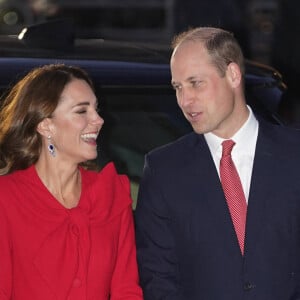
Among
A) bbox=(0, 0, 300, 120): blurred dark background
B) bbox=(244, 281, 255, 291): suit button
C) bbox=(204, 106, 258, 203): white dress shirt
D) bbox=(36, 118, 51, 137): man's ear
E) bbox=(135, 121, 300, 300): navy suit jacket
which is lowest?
bbox=(0, 0, 300, 120): blurred dark background

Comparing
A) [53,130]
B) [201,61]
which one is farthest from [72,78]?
[201,61]

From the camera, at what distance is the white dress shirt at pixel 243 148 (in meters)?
3.86

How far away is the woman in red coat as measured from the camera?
A: 3.79 m

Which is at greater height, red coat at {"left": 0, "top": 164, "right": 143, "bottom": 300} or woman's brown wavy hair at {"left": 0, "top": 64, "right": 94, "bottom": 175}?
woman's brown wavy hair at {"left": 0, "top": 64, "right": 94, "bottom": 175}

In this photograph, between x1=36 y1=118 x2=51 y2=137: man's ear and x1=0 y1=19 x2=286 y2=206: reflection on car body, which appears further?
x1=0 y1=19 x2=286 y2=206: reflection on car body

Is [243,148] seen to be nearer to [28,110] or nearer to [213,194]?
[213,194]

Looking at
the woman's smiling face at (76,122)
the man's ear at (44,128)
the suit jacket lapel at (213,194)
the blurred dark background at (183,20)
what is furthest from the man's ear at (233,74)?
the blurred dark background at (183,20)

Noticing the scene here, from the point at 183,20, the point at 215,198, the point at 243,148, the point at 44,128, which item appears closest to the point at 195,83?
the point at 243,148

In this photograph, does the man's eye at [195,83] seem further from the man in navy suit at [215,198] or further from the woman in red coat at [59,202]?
the woman in red coat at [59,202]

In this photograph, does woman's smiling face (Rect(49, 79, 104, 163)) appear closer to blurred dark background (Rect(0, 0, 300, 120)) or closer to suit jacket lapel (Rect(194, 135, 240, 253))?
suit jacket lapel (Rect(194, 135, 240, 253))

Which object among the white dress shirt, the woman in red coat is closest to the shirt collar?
the white dress shirt

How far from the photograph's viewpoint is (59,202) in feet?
12.8

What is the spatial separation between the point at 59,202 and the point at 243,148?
0.66m

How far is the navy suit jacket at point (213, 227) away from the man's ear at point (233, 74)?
17 cm
